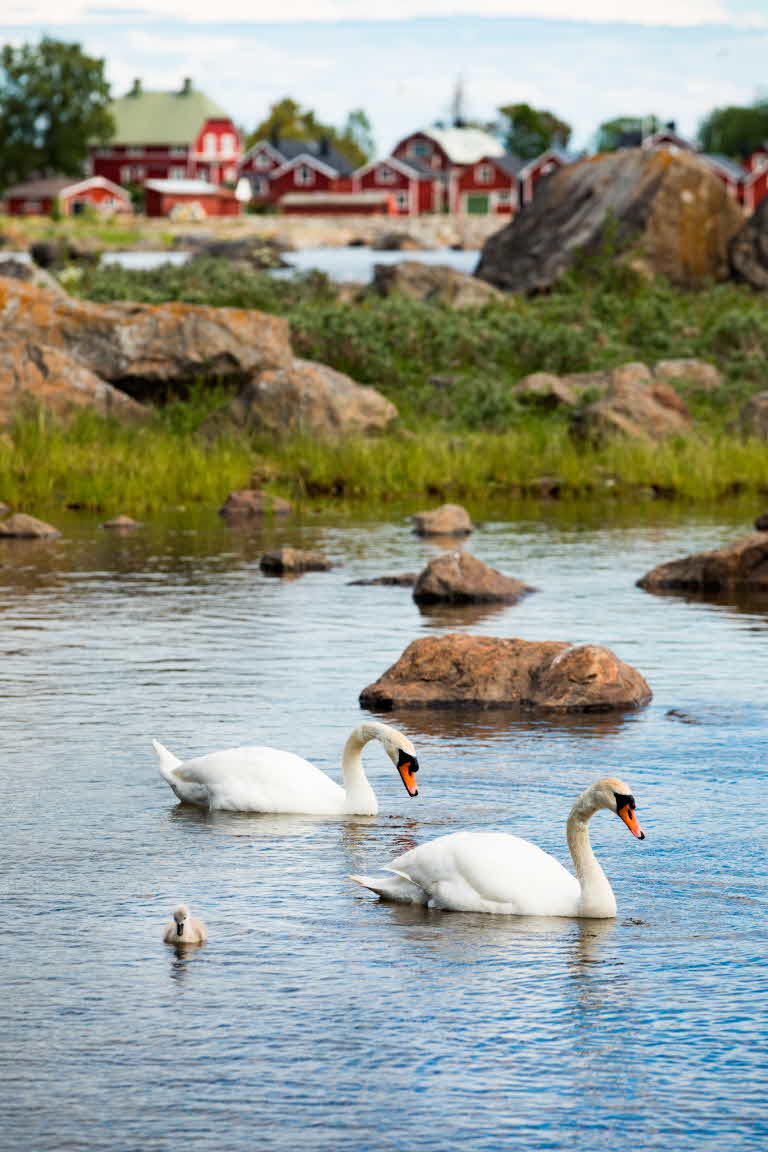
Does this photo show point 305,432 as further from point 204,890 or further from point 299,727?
point 204,890

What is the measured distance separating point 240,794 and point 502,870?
242 cm

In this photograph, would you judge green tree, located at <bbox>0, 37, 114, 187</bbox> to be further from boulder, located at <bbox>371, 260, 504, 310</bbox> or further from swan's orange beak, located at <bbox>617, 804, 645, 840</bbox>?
swan's orange beak, located at <bbox>617, 804, 645, 840</bbox>

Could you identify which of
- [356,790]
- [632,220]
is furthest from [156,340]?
[356,790]

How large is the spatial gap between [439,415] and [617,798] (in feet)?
86.1

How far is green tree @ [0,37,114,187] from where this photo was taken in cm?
13738

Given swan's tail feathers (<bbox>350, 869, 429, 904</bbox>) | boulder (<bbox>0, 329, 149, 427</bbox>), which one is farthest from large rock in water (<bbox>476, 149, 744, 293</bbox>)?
swan's tail feathers (<bbox>350, 869, 429, 904</bbox>)

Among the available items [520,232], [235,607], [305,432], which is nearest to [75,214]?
[520,232]

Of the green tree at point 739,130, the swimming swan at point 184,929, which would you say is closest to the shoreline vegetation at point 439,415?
the swimming swan at point 184,929

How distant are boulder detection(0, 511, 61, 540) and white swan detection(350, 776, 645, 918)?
15947 millimetres

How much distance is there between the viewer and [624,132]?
162m

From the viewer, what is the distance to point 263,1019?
776 centimetres

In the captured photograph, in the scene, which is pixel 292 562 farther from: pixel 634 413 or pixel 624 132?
pixel 624 132

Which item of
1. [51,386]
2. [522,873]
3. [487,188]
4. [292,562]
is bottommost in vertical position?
[292,562]

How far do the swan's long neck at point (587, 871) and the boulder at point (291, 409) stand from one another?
22.1 meters
